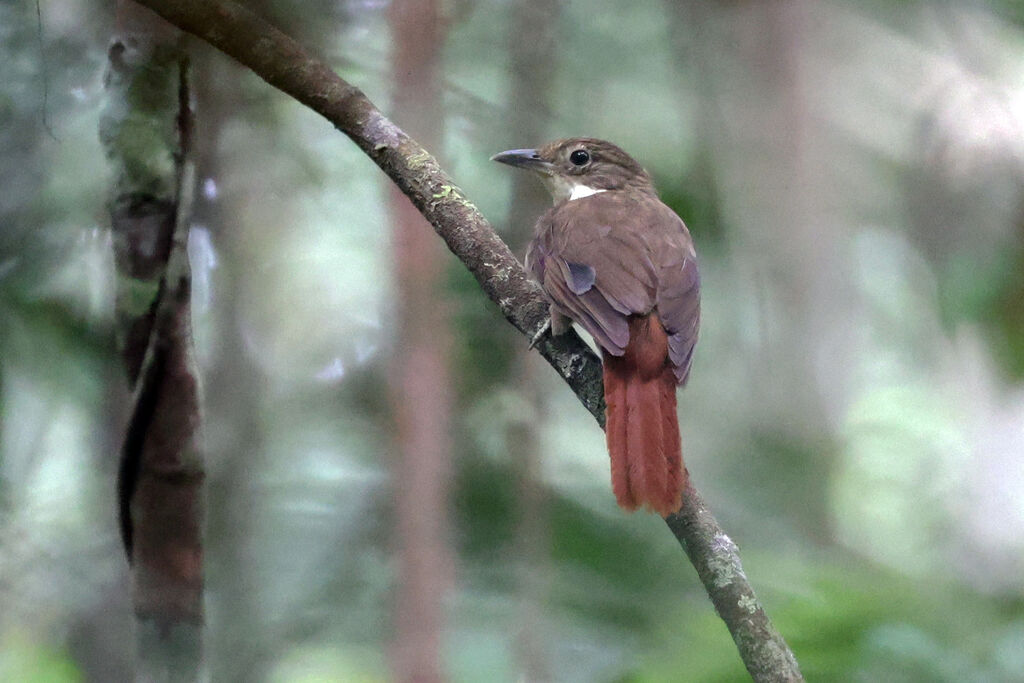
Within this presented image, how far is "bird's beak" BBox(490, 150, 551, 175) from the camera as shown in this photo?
341 cm

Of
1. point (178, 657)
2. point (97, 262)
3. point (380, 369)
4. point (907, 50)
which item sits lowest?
point (178, 657)

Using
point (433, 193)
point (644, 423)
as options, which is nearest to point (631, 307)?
point (644, 423)

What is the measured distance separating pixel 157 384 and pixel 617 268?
50.8 inches

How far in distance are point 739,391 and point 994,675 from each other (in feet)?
7.59

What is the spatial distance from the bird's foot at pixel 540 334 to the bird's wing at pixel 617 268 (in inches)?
2.0

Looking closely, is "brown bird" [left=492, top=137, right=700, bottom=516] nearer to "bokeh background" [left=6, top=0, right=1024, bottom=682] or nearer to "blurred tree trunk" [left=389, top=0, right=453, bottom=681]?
"blurred tree trunk" [left=389, top=0, right=453, bottom=681]

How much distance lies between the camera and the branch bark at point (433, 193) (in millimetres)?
1883

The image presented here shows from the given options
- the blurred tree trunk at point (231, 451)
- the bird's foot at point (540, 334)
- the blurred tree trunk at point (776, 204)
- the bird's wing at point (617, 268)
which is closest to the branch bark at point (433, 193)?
the bird's foot at point (540, 334)

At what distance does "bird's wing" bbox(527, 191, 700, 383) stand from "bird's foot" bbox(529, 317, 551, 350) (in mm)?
50

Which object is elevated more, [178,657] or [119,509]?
[119,509]

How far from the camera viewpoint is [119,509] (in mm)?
2004

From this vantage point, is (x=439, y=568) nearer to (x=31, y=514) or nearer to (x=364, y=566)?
(x=364, y=566)

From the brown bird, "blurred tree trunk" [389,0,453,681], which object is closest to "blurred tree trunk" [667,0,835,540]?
the brown bird

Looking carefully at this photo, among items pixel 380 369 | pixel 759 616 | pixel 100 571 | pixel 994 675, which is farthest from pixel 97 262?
pixel 994 675
